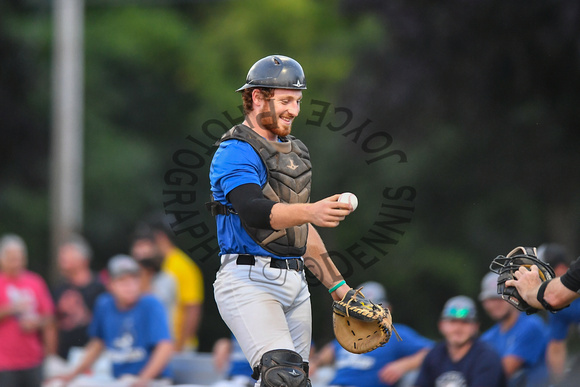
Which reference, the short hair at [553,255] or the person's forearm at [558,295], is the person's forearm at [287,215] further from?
the short hair at [553,255]

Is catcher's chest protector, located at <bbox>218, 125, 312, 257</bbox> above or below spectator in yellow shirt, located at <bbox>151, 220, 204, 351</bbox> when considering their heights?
above

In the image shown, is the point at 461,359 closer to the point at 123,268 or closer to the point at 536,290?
the point at 536,290

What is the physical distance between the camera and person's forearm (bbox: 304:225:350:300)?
15.9 feet

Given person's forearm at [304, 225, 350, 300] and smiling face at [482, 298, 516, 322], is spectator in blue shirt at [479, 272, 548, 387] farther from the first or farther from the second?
person's forearm at [304, 225, 350, 300]

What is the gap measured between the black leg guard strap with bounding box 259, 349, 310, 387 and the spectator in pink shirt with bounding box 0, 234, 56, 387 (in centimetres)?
514

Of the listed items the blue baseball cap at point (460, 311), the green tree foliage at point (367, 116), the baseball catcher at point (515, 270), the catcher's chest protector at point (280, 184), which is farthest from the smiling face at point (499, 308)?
the green tree foliage at point (367, 116)

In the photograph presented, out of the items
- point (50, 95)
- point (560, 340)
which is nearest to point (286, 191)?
point (560, 340)

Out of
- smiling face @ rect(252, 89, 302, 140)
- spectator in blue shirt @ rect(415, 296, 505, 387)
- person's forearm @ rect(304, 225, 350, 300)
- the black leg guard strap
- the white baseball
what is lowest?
spectator in blue shirt @ rect(415, 296, 505, 387)

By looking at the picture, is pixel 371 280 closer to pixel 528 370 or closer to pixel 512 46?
pixel 512 46

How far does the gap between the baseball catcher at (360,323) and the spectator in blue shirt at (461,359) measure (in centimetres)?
222

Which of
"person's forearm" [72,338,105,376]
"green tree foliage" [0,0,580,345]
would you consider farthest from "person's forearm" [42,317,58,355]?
"green tree foliage" [0,0,580,345]

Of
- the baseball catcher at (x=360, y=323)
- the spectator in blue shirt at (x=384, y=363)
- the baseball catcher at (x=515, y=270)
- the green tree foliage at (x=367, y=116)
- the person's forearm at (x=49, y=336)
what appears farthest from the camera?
the green tree foliage at (x=367, y=116)

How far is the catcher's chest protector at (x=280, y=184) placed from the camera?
14.7 ft

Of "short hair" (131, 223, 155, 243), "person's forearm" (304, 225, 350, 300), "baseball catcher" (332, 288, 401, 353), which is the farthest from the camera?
"short hair" (131, 223, 155, 243)
